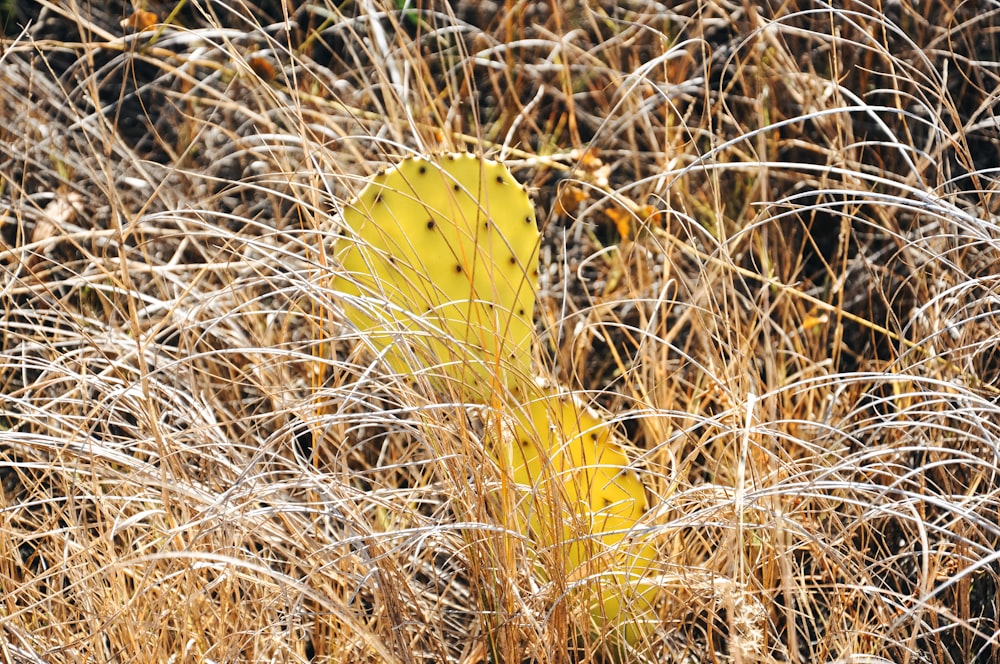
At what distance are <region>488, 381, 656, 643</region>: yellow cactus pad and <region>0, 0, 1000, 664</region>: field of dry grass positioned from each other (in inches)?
1.2

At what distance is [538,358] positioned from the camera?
1.02m

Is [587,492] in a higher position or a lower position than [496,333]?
lower

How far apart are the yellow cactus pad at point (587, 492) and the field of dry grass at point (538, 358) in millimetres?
30

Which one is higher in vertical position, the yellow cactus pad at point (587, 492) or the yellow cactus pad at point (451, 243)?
the yellow cactus pad at point (451, 243)

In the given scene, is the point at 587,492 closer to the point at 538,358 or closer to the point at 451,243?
the point at 538,358

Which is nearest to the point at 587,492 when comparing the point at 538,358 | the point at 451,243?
the point at 538,358

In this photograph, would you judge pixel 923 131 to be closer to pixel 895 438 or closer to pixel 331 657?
pixel 895 438

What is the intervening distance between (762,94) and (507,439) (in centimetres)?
91

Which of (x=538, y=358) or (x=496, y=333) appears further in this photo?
(x=538, y=358)

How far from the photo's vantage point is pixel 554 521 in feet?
3.01

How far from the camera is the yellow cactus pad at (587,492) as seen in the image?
0.95 metres

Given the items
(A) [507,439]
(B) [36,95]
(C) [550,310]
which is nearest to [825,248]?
(C) [550,310]

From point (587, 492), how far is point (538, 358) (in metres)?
0.15

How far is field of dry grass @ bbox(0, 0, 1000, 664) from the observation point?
90 centimetres
